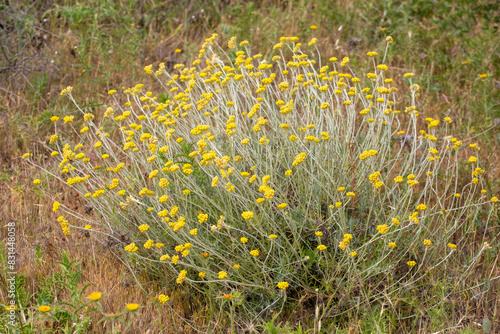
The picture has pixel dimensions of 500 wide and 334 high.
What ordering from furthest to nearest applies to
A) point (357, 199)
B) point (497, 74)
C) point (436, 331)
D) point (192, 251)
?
1. point (497, 74)
2. point (357, 199)
3. point (192, 251)
4. point (436, 331)

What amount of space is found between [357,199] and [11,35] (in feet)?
13.6

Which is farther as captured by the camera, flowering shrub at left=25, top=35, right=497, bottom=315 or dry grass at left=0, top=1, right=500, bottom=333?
dry grass at left=0, top=1, right=500, bottom=333

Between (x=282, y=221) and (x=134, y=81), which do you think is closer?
(x=282, y=221)

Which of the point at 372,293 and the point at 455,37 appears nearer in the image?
the point at 372,293

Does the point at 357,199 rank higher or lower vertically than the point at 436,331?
higher

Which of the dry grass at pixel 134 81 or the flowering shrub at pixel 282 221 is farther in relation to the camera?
the dry grass at pixel 134 81

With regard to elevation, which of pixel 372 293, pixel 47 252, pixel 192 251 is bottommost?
pixel 47 252

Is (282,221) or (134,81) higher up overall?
(282,221)

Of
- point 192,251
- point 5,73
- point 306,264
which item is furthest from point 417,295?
point 5,73

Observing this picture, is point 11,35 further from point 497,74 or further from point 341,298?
point 497,74

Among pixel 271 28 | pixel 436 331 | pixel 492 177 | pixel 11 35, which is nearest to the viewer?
pixel 436 331

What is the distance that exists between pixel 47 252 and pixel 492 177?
3092mm

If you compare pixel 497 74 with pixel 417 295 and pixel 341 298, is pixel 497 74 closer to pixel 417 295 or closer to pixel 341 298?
pixel 417 295

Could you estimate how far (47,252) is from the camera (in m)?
2.80
